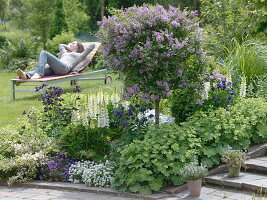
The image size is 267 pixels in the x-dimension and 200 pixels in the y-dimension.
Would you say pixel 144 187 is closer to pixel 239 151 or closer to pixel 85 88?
pixel 239 151

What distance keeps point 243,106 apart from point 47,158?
2.69m

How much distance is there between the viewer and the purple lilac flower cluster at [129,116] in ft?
20.7

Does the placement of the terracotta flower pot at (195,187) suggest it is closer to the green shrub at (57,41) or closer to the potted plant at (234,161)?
the potted plant at (234,161)

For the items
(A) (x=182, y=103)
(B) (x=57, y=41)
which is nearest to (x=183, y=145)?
(A) (x=182, y=103)

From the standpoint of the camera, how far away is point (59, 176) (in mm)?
5828

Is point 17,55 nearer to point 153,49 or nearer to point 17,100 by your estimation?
point 17,100

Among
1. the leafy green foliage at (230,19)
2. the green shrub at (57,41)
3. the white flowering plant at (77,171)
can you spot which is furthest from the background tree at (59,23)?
the white flowering plant at (77,171)

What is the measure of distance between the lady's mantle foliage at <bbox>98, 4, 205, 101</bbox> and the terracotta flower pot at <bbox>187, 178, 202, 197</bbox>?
4.99 feet

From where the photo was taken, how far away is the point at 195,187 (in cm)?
497

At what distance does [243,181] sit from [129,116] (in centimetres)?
194

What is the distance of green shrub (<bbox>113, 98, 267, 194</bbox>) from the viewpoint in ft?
17.1

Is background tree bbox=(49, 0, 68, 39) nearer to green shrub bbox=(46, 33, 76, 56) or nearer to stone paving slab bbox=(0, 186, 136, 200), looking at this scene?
green shrub bbox=(46, 33, 76, 56)

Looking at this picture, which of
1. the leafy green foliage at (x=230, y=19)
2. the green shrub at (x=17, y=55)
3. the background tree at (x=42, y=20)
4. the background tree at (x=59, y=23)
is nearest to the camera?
the leafy green foliage at (x=230, y=19)

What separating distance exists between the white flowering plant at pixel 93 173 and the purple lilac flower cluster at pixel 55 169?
9cm
